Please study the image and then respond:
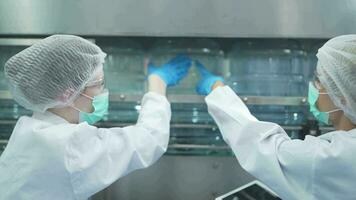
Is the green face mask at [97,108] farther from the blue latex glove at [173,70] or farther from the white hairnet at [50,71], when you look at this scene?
the blue latex glove at [173,70]

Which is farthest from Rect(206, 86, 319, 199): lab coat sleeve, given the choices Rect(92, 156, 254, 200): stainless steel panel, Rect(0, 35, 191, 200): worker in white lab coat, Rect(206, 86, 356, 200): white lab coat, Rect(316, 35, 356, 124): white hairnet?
Rect(92, 156, 254, 200): stainless steel panel

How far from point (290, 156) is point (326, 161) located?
10 cm

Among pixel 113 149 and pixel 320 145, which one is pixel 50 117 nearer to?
pixel 113 149

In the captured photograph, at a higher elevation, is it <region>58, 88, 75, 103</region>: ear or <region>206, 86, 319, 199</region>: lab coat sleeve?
<region>58, 88, 75, 103</region>: ear

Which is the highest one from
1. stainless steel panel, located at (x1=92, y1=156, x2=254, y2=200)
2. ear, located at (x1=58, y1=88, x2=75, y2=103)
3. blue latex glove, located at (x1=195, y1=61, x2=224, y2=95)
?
blue latex glove, located at (x1=195, y1=61, x2=224, y2=95)

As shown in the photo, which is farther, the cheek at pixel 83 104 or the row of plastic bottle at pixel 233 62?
the row of plastic bottle at pixel 233 62

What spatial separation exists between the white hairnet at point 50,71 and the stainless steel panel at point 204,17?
19 cm

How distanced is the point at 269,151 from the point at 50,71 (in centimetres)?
66

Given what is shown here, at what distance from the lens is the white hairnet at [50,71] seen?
1.00 metres

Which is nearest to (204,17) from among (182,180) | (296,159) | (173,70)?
(173,70)

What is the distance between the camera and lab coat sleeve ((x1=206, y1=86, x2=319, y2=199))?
1016 millimetres

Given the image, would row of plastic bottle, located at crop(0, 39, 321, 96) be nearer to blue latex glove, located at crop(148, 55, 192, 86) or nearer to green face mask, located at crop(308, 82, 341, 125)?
blue latex glove, located at crop(148, 55, 192, 86)

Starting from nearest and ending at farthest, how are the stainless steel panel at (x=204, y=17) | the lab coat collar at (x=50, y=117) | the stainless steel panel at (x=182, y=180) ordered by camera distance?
the lab coat collar at (x=50, y=117) → the stainless steel panel at (x=204, y=17) → the stainless steel panel at (x=182, y=180)

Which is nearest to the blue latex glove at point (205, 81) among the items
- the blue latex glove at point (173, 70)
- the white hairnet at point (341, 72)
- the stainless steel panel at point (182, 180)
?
the blue latex glove at point (173, 70)
